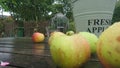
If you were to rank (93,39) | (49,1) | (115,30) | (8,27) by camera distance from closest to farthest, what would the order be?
(115,30) → (93,39) → (8,27) → (49,1)

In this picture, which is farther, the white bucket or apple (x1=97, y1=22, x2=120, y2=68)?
the white bucket

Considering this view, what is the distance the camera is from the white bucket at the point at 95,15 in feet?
4.55

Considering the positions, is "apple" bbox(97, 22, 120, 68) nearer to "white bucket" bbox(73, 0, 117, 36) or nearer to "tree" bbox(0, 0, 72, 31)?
"white bucket" bbox(73, 0, 117, 36)

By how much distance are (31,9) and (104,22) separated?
10222 millimetres

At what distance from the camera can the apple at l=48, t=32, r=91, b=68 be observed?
2.32ft

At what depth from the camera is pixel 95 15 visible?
1.40m

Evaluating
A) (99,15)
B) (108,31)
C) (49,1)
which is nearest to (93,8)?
(99,15)

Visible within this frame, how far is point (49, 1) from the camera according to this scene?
460 inches

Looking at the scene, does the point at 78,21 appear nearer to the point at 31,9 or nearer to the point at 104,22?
the point at 104,22

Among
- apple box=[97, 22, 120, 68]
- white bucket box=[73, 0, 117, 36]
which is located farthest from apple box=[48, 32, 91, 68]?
white bucket box=[73, 0, 117, 36]

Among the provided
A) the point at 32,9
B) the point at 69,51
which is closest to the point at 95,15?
the point at 69,51

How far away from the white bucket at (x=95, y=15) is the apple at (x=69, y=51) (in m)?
0.67

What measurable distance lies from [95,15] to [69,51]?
2.36 ft

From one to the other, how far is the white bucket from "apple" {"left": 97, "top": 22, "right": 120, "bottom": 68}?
758 mm
